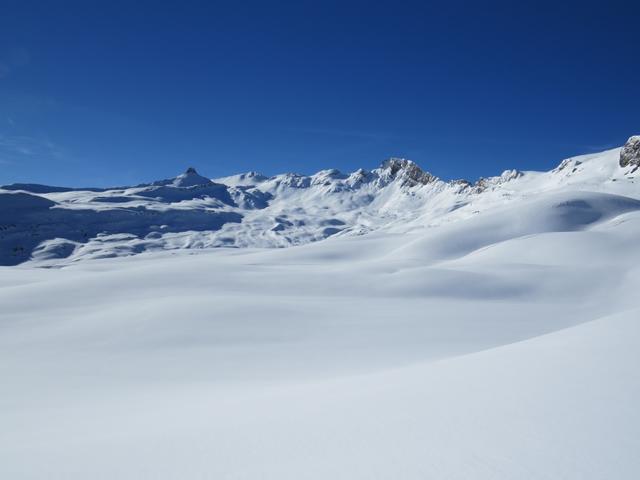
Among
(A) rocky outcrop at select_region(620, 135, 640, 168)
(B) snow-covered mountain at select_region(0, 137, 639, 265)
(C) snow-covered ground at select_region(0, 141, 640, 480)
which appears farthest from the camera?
(B) snow-covered mountain at select_region(0, 137, 639, 265)

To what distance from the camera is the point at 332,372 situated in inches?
351

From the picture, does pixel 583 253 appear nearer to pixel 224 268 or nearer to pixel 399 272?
pixel 399 272

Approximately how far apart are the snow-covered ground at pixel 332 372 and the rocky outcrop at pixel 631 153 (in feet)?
270

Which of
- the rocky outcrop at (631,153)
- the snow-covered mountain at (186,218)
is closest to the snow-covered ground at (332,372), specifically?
the snow-covered mountain at (186,218)

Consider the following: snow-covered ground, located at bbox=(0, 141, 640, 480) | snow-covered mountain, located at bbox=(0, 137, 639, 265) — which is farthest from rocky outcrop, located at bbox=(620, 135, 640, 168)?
snow-covered ground, located at bbox=(0, 141, 640, 480)

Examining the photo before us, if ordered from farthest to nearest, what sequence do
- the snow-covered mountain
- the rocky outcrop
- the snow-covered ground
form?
1. the snow-covered mountain
2. the rocky outcrop
3. the snow-covered ground

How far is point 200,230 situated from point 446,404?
134865mm

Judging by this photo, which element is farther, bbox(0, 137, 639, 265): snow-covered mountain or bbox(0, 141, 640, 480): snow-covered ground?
→ bbox(0, 137, 639, 265): snow-covered mountain

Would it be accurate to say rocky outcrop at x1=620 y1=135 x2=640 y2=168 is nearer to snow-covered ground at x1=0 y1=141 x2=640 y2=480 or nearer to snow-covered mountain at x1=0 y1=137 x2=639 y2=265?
snow-covered mountain at x1=0 y1=137 x2=639 y2=265

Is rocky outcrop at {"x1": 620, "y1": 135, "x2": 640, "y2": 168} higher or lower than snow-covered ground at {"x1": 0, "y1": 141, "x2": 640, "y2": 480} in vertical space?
higher

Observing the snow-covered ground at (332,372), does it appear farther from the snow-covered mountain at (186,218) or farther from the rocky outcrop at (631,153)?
the rocky outcrop at (631,153)

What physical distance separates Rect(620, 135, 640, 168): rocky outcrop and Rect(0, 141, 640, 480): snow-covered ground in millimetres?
82261

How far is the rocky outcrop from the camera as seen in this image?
3693 inches

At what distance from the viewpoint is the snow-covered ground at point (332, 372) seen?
3.51m
